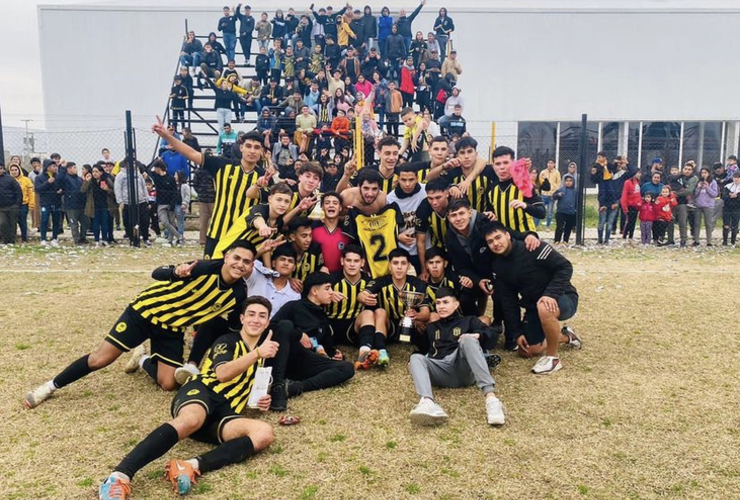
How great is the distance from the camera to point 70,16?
2061cm

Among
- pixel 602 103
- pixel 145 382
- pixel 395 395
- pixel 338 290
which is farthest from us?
pixel 602 103

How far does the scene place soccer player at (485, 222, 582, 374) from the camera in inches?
215

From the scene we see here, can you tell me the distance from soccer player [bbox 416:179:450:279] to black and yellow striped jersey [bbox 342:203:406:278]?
0.27m

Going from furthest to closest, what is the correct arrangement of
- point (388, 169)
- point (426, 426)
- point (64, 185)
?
1. point (64, 185)
2. point (388, 169)
3. point (426, 426)

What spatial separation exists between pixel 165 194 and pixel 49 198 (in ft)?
8.44

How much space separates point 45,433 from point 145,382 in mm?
1133

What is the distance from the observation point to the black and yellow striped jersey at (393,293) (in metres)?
5.99

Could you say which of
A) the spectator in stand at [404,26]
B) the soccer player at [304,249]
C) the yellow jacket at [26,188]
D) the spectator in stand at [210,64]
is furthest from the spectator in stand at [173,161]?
the soccer player at [304,249]

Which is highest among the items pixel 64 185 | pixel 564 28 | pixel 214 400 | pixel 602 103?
pixel 564 28

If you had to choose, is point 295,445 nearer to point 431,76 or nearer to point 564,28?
point 431,76

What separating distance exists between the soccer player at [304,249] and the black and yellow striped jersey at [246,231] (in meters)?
0.25

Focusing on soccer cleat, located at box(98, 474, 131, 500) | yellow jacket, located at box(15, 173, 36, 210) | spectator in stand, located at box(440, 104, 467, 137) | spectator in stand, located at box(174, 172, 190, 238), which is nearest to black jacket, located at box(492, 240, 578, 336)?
soccer cleat, located at box(98, 474, 131, 500)

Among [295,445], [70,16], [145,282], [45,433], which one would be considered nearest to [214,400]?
[295,445]

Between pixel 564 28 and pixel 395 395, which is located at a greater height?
pixel 564 28
